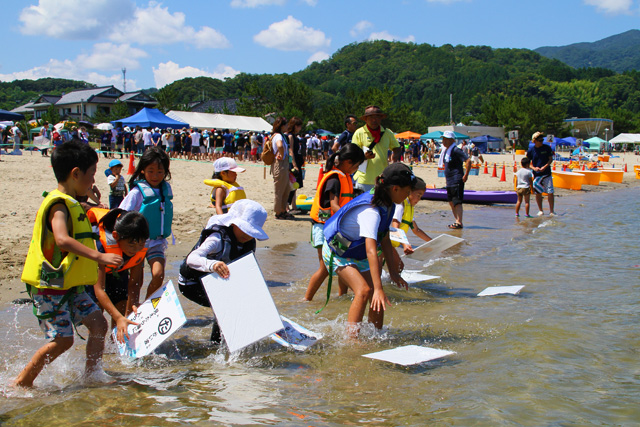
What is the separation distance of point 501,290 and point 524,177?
6.35 meters

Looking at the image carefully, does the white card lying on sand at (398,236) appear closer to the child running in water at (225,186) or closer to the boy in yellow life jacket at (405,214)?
the boy in yellow life jacket at (405,214)

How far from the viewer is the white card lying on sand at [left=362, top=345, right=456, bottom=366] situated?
168 inches

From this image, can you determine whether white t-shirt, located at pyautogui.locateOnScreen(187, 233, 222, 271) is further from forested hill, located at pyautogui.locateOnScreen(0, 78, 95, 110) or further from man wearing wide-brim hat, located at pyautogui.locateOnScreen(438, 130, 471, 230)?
forested hill, located at pyautogui.locateOnScreen(0, 78, 95, 110)

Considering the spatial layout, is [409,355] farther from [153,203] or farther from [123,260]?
[153,203]

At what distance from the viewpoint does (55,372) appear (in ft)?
13.5

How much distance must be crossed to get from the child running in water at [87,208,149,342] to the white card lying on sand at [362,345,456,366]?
6.10ft


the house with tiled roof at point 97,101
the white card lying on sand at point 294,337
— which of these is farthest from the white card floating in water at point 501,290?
the house with tiled roof at point 97,101

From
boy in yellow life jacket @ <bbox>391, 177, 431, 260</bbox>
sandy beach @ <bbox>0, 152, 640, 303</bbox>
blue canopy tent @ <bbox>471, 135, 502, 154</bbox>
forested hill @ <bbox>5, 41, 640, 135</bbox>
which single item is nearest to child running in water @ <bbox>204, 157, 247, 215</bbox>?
boy in yellow life jacket @ <bbox>391, 177, 431, 260</bbox>

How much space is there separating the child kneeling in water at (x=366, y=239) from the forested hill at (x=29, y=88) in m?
141

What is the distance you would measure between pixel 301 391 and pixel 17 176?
49.1 feet

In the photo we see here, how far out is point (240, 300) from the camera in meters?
4.00

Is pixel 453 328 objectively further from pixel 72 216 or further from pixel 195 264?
pixel 72 216

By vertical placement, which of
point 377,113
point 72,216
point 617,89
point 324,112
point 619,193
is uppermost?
point 617,89

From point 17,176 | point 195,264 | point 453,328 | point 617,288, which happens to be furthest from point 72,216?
point 17,176
